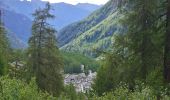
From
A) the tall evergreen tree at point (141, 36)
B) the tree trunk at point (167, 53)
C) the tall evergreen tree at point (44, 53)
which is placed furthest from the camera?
the tall evergreen tree at point (44, 53)

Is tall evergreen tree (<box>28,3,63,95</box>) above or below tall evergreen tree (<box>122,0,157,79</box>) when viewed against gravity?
below

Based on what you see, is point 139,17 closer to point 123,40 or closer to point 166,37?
point 123,40

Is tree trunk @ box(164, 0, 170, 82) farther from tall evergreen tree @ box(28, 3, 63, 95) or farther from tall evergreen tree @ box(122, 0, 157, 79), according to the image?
tall evergreen tree @ box(28, 3, 63, 95)

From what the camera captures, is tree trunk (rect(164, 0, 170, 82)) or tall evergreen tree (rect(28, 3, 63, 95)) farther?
tall evergreen tree (rect(28, 3, 63, 95))

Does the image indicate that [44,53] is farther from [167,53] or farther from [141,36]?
[167,53]

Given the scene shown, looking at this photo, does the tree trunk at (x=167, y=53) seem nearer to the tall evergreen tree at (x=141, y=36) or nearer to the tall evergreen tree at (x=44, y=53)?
the tall evergreen tree at (x=141, y=36)

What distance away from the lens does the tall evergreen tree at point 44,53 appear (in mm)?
42059

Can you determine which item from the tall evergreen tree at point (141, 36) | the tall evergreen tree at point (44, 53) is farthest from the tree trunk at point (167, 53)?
the tall evergreen tree at point (44, 53)

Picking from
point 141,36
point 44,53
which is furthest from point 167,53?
point 44,53

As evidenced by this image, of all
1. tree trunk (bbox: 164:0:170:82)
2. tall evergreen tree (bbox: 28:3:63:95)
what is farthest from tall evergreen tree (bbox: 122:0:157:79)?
tall evergreen tree (bbox: 28:3:63:95)

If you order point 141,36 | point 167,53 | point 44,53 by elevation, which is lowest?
point 44,53

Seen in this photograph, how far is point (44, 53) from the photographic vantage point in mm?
42531

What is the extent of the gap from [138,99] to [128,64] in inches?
529

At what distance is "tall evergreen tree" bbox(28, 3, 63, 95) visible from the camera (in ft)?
138
